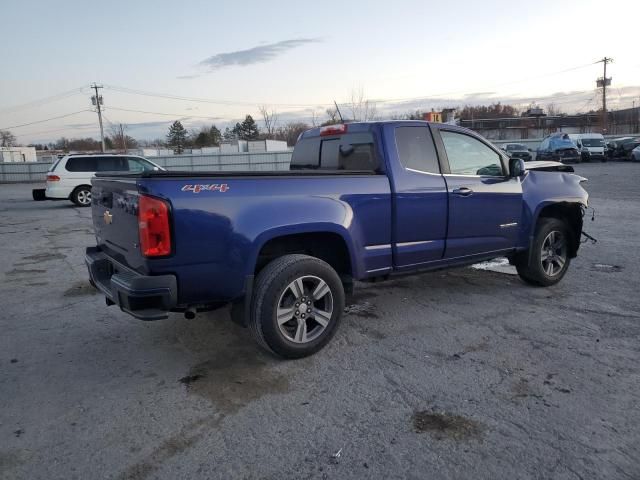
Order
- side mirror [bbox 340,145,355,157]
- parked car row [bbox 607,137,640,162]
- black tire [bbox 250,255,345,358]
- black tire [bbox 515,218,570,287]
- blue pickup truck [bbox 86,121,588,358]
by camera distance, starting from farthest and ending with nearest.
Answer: parked car row [bbox 607,137,640,162]
black tire [bbox 515,218,570,287]
side mirror [bbox 340,145,355,157]
black tire [bbox 250,255,345,358]
blue pickup truck [bbox 86,121,588,358]

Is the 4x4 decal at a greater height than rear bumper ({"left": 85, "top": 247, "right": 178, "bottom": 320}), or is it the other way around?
the 4x4 decal

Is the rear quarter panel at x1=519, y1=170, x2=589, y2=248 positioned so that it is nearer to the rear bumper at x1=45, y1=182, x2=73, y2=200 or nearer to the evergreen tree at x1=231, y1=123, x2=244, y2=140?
the rear bumper at x1=45, y1=182, x2=73, y2=200

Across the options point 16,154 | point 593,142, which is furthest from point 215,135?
point 593,142

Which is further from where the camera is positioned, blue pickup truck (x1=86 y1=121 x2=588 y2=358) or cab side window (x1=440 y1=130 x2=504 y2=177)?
cab side window (x1=440 y1=130 x2=504 y2=177)

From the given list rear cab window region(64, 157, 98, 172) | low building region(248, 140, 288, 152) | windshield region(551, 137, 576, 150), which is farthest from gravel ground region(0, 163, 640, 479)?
low building region(248, 140, 288, 152)

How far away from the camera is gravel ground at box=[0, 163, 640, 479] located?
278cm

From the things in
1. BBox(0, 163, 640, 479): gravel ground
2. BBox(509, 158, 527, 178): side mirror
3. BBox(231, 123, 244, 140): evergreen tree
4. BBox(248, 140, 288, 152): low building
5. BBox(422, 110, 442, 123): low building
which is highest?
BBox(231, 123, 244, 140): evergreen tree

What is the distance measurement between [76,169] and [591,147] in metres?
33.8

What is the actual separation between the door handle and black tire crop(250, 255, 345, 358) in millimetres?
1671

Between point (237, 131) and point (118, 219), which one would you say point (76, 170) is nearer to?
point (118, 219)

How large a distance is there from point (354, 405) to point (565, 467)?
129 cm

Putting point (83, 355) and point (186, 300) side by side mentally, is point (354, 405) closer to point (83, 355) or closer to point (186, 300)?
point (186, 300)

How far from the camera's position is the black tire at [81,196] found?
16.3 meters

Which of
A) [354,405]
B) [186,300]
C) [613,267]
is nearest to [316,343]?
[354,405]
